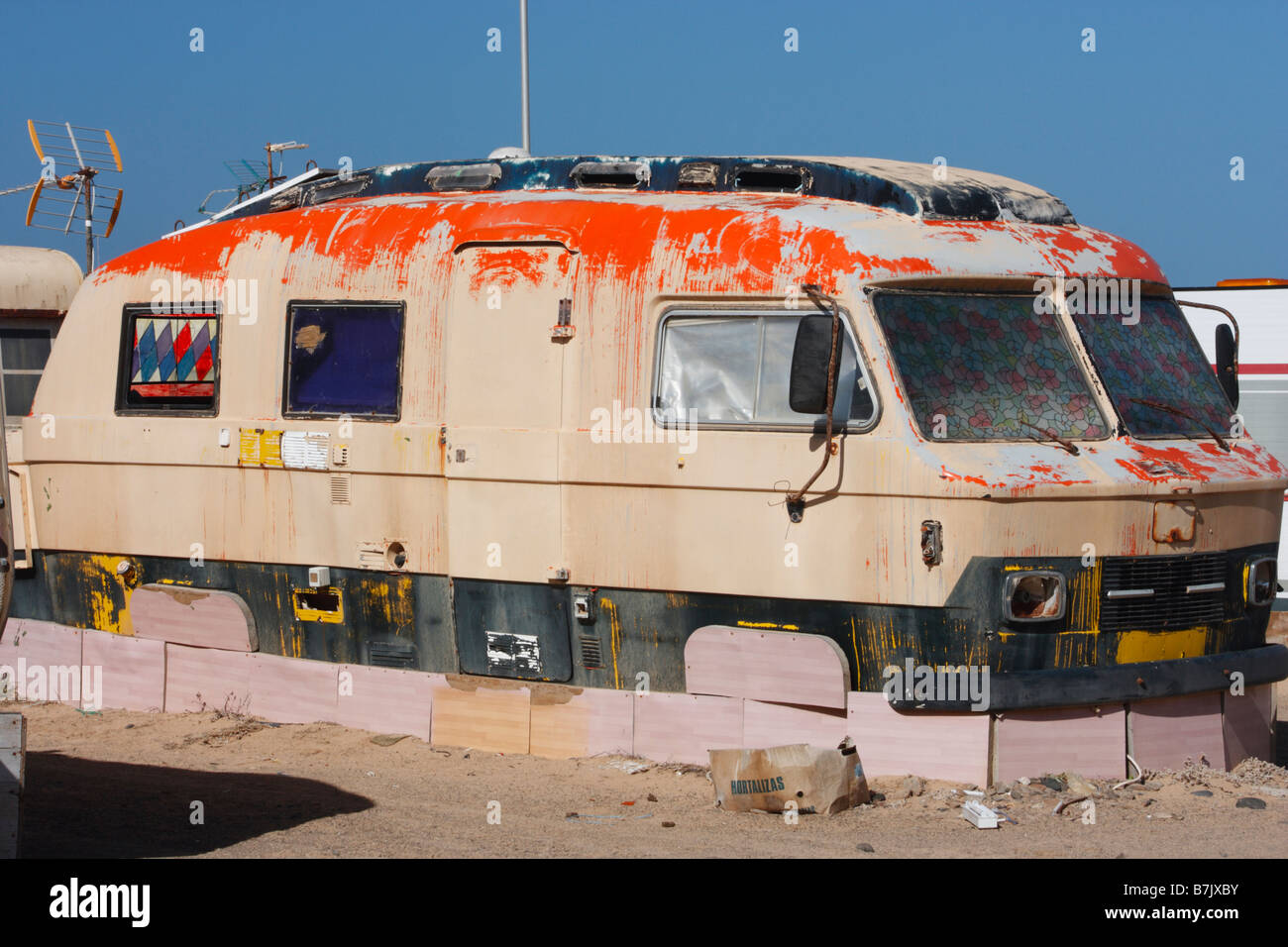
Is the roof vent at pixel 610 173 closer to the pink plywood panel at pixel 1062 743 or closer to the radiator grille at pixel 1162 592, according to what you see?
the radiator grille at pixel 1162 592

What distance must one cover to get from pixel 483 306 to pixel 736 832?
3.10 m

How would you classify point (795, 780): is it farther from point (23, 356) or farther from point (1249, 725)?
point (23, 356)

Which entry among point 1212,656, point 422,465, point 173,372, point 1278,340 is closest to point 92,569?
point 173,372

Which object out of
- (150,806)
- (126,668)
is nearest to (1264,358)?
(126,668)

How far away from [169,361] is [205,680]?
1.95 metres

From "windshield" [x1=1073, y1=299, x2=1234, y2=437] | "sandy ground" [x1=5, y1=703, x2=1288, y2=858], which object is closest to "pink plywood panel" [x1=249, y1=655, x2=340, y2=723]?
"sandy ground" [x1=5, y1=703, x2=1288, y2=858]

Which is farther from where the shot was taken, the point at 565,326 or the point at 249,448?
the point at 249,448

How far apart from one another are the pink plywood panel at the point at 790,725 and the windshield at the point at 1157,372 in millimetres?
2055

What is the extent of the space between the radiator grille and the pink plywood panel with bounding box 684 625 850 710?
1303 millimetres

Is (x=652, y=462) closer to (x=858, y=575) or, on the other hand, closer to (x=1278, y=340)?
(x=858, y=575)

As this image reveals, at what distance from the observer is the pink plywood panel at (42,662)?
33.5 feet

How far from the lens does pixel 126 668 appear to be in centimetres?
998

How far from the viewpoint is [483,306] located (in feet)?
27.9
